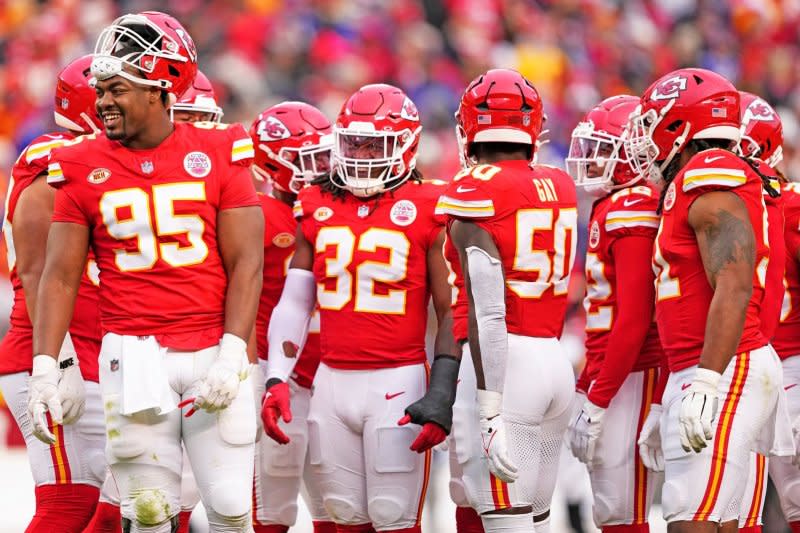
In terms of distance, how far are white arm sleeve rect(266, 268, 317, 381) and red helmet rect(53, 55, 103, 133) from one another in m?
0.99

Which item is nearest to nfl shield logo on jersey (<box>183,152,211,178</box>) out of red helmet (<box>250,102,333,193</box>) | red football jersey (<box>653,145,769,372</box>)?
red helmet (<box>250,102,333,193</box>)

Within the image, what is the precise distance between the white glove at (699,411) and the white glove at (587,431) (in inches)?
37.6

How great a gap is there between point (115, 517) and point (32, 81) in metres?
8.53

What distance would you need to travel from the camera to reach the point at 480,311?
4.74m

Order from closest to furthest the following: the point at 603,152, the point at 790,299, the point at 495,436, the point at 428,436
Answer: the point at 495,436, the point at 428,436, the point at 790,299, the point at 603,152

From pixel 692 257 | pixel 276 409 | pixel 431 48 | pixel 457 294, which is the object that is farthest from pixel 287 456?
pixel 431 48

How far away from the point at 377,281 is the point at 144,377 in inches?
46.3

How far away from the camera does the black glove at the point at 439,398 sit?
5.02m

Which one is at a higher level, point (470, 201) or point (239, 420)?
point (470, 201)

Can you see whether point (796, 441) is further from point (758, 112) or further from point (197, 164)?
point (197, 164)

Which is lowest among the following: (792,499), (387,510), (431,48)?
(792,499)

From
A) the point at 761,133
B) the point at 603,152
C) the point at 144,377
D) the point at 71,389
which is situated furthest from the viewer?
the point at 603,152

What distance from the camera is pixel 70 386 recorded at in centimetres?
489

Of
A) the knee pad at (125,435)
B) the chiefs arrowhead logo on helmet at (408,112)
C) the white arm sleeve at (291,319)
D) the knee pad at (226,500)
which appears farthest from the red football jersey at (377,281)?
the knee pad at (125,435)
